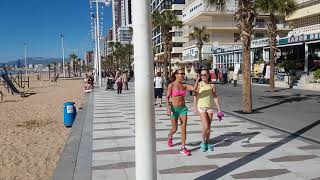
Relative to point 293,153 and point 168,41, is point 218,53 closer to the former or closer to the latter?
point 168,41

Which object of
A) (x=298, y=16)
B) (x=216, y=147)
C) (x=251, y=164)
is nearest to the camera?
(x=251, y=164)

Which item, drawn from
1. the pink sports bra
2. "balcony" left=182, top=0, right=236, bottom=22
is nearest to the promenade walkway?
the pink sports bra

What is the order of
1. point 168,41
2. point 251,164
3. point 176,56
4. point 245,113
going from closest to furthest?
point 251,164
point 245,113
point 168,41
point 176,56

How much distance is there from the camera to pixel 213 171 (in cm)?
700

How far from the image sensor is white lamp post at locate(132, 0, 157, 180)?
5172mm

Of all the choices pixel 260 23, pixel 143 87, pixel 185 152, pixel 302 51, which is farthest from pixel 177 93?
pixel 260 23

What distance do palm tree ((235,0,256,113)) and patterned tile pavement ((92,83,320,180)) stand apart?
11.3 ft

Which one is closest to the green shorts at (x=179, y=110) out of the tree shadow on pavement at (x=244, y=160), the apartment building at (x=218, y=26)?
the tree shadow on pavement at (x=244, y=160)

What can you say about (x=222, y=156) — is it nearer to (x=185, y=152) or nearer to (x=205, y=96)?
(x=185, y=152)

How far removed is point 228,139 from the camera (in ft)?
32.6

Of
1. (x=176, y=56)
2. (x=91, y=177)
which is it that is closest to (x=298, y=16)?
(x=91, y=177)

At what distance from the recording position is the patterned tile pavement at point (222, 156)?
6.85 metres

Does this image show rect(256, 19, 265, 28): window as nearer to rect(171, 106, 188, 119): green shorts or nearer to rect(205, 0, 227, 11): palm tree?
rect(205, 0, 227, 11): palm tree

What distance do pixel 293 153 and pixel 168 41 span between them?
3098 centimetres
